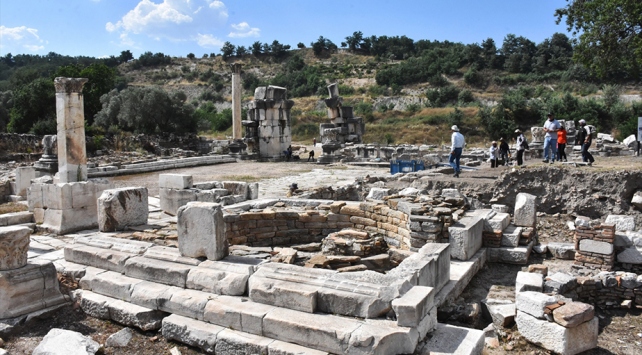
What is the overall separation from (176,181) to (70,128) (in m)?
3.47

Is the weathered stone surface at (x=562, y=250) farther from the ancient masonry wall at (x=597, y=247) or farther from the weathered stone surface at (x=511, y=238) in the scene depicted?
the weathered stone surface at (x=511, y=238)

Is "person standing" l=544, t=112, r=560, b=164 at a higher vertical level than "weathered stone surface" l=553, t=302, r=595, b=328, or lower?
higher

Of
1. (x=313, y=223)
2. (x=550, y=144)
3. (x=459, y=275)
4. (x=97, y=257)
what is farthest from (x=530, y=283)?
(x=550, y=144)

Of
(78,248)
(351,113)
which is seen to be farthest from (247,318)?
(351,113)

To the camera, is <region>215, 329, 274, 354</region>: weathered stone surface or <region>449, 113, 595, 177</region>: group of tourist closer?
<region>215, 329, 274, 354</region>: weathered stone surface

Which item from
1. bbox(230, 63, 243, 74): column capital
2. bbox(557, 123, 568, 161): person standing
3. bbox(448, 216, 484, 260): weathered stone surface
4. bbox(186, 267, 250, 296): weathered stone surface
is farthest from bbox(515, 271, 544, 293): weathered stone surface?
bbox(230, 63, 243, 74): column capital

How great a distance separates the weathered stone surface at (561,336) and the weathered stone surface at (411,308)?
1.25 m

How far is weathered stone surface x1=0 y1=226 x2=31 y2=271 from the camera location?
5.65 meters

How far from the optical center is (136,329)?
5.58 metres

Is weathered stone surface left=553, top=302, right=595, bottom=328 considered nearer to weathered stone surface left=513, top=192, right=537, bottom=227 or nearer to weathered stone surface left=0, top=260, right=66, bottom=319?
weathered stone surface left=513, top=192, right=537, bottom=227

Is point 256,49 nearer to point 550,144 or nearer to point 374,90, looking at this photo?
point 374,90

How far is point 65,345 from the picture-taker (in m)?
4.81

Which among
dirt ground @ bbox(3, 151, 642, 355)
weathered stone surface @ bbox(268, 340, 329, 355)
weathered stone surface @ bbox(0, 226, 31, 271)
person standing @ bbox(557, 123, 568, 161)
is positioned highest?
person standing @ bbox(557, 123, 568, 161)

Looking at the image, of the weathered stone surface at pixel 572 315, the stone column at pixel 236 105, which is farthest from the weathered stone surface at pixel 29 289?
the stone column at pixel 236 105
